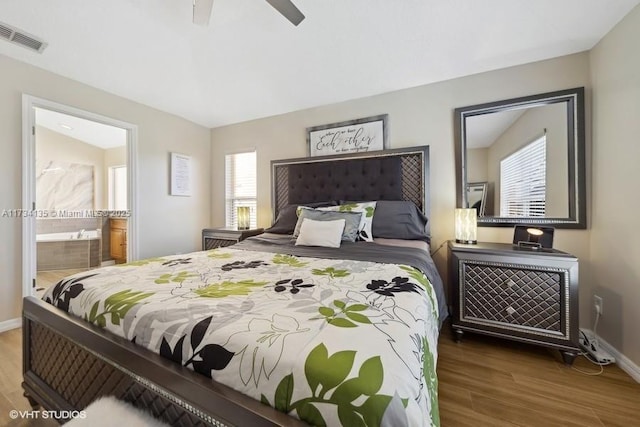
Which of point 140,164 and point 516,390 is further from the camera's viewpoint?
point 140,164

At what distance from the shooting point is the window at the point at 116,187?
231 inches

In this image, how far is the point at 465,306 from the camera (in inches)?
82.0

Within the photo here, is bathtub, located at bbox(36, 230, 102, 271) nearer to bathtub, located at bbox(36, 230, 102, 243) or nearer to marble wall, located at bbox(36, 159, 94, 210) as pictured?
bathtub, located at bbox(36, 230, 102, 243)

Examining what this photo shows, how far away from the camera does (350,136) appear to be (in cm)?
309

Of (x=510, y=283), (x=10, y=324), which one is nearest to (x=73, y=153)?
(x=10, y=324)

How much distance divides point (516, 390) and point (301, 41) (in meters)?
3.00

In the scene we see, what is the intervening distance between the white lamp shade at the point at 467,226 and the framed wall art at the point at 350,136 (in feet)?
3.66

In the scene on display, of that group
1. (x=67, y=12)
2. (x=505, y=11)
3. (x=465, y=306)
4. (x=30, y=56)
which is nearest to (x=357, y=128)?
(x=505, y=11)

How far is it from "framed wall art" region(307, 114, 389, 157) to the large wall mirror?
776 millimetres

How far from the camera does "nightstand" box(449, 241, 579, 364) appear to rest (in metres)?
1.79

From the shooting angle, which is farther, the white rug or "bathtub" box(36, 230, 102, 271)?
"bathtub" box(36, 230, 102, 271)

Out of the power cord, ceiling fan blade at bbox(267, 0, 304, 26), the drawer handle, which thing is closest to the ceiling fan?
ceiling fan blade at bbox(267, 0, 304, 26)

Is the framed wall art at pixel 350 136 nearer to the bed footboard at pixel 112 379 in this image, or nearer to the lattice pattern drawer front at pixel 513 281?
the lattice pattern drawer front at pixel 513 281

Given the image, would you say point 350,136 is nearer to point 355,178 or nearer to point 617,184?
point 355,178
